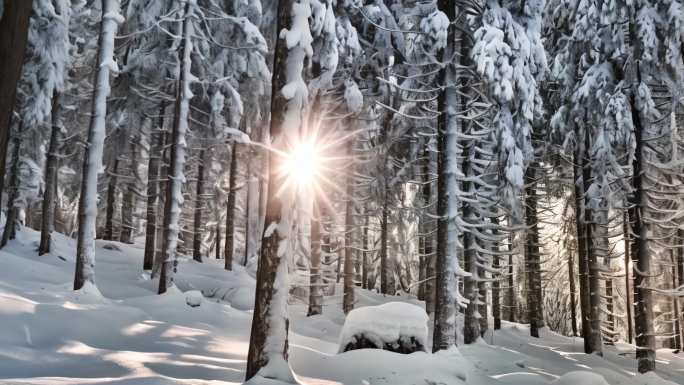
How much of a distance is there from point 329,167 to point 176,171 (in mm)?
4838

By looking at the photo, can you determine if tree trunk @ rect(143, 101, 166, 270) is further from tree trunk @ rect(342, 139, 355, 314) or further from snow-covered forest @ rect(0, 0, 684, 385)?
tree trunk @ rect(342, 139, 355, 314)

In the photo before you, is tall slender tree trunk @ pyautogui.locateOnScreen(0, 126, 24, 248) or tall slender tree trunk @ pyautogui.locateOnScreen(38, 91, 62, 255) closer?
tall slender tree trunk @ pyautogui.locateOnScreen(0, 126, 24, 248)

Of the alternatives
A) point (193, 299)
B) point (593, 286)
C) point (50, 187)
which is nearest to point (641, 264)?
point (593, 286)

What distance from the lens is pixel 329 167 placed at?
16.9m

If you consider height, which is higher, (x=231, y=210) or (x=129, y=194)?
(x=129, y=194)

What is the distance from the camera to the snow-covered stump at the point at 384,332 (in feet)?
32.6

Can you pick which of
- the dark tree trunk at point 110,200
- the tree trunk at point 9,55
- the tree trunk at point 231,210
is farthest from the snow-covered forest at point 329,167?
the dark tree trunk at point 110,200

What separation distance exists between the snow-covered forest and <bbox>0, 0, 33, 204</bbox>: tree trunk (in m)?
0.02

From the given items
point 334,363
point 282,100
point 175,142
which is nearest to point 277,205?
point 282,100

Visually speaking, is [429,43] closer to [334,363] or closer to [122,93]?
[334,363]

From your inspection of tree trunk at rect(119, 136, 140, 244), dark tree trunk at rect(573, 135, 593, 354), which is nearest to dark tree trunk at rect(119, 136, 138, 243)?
tree trunk at rect(119, 136, 140, 244)

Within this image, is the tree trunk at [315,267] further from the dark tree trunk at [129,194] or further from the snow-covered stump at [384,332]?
the dark tree trunk at [129,194]

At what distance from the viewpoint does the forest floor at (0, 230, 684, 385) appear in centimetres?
664

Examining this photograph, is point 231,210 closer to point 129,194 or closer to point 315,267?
point 129,194
